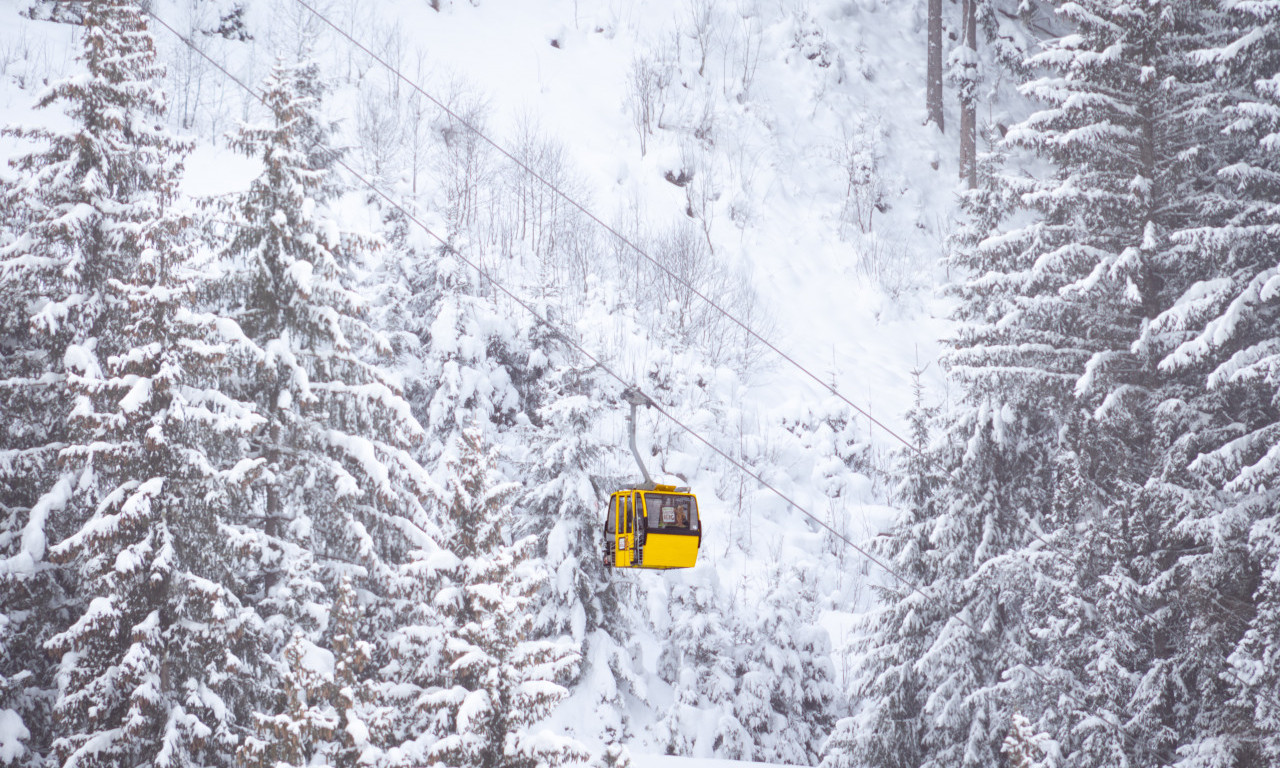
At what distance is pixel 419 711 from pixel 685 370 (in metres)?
21.0

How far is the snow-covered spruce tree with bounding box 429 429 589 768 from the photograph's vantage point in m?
13.2

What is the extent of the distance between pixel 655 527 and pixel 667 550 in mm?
437

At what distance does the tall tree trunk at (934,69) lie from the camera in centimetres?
4584

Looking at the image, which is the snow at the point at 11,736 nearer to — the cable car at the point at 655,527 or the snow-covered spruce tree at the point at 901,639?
the cable car at the point at 655,527

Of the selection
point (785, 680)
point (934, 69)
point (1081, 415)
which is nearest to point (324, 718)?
point (1081, 415)

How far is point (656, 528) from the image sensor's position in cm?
1559

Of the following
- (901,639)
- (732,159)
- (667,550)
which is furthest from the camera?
(732,159)

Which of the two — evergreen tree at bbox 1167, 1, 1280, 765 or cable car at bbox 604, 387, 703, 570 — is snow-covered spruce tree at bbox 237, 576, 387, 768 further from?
evergreen tree at bbox 1167, 1, 1280, 765

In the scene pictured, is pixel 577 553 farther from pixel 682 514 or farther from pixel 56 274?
pixel 56 274

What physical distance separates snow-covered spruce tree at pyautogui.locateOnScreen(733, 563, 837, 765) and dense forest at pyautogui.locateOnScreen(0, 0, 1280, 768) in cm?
9

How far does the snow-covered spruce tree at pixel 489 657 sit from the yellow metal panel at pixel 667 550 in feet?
6.31

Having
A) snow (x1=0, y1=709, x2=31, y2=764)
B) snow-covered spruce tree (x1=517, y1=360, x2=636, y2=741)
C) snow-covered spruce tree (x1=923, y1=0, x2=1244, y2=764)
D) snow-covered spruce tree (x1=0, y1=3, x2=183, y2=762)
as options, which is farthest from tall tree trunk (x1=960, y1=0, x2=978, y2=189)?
snow (x1=0, y1=709, x2=31, y2=764)

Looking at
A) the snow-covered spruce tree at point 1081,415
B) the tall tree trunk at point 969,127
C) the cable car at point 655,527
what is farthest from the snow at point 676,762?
the tall tree trunk at point 969,127

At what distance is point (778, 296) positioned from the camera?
3953cm
